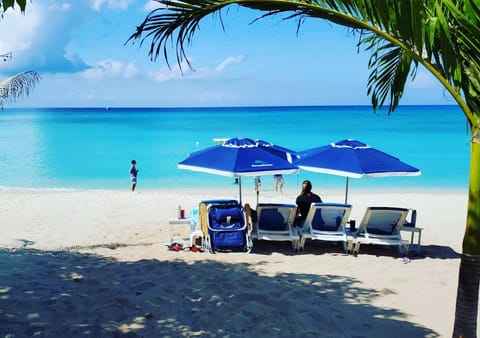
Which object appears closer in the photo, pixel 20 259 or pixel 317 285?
pixel 317 285

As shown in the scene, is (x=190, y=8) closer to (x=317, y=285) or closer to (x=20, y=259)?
(x=317, y=285)

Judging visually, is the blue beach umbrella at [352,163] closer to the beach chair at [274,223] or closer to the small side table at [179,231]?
the beach chair at [274,223]

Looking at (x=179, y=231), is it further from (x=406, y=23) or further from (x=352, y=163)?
(x=406, y=23)

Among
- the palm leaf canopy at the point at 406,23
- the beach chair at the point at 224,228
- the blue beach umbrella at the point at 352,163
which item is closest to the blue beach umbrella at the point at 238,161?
the blue beach umbrella at the point at 352,163

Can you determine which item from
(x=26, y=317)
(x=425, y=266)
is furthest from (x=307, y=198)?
(x=26, y=317)

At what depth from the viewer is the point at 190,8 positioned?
306cm

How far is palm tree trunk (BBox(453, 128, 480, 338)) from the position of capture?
3.07m

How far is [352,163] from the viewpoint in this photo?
7.57m

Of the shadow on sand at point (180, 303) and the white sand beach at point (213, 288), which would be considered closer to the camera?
the shadow on sand at point (180, 303)

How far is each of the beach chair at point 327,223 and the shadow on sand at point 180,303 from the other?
1361 mm

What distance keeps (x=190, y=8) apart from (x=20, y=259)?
487 centimetres

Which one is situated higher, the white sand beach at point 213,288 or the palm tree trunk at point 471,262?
the palm tree trunk at point 471,262

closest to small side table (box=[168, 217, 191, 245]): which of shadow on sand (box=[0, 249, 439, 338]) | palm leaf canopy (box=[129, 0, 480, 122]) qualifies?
shadow on sand (box=[0, 249, 439, 338])

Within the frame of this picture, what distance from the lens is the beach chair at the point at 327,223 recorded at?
7.57m
